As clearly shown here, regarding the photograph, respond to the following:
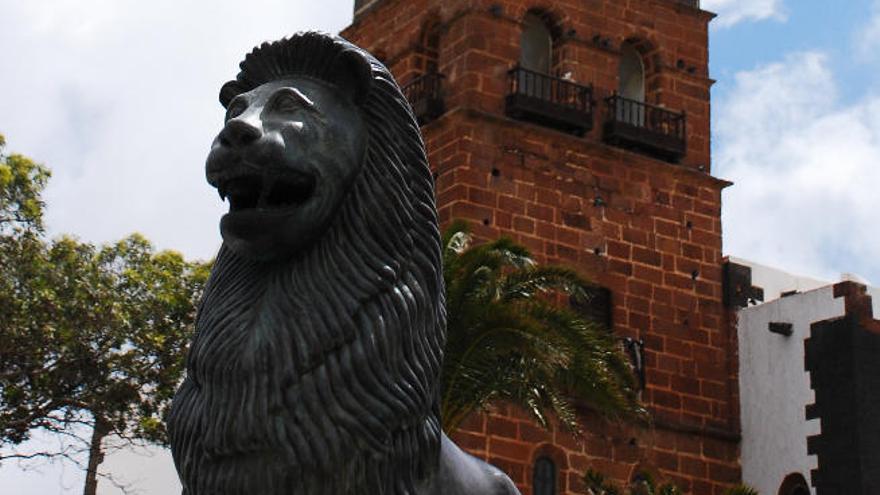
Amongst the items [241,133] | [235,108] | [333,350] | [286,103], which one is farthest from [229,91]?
[333,350]

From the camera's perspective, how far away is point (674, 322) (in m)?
21.8

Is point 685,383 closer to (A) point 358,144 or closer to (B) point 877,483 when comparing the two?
(B) point 877,483

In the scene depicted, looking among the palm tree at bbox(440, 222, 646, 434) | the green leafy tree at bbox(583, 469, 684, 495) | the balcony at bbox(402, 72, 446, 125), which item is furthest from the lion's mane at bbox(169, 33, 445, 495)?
the balcony at bbox(402, 72, 446, 125)

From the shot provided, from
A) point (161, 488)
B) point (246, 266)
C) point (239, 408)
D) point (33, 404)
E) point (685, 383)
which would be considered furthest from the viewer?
point (161, 488)

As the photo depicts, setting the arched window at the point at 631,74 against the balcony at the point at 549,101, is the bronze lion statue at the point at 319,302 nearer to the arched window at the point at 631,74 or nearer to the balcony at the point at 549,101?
the balcony at the point at 549,101

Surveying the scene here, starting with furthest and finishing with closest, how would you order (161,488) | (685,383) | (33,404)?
(161,488) → (685,383) → (33,404)

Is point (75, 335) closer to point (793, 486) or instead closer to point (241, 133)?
point (793, 486)

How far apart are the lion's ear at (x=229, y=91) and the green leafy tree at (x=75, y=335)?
45.4 ft

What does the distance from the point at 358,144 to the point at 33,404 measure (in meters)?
14.9

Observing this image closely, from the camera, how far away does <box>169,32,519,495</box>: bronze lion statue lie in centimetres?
424

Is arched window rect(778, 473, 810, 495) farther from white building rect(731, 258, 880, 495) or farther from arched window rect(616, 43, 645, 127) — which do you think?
arched window rect(616, 43, 645, 127)

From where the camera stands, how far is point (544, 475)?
794 inches

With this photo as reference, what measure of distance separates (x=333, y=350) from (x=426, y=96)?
17166mm

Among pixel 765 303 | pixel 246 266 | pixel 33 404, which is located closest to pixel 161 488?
pixel 33 404
